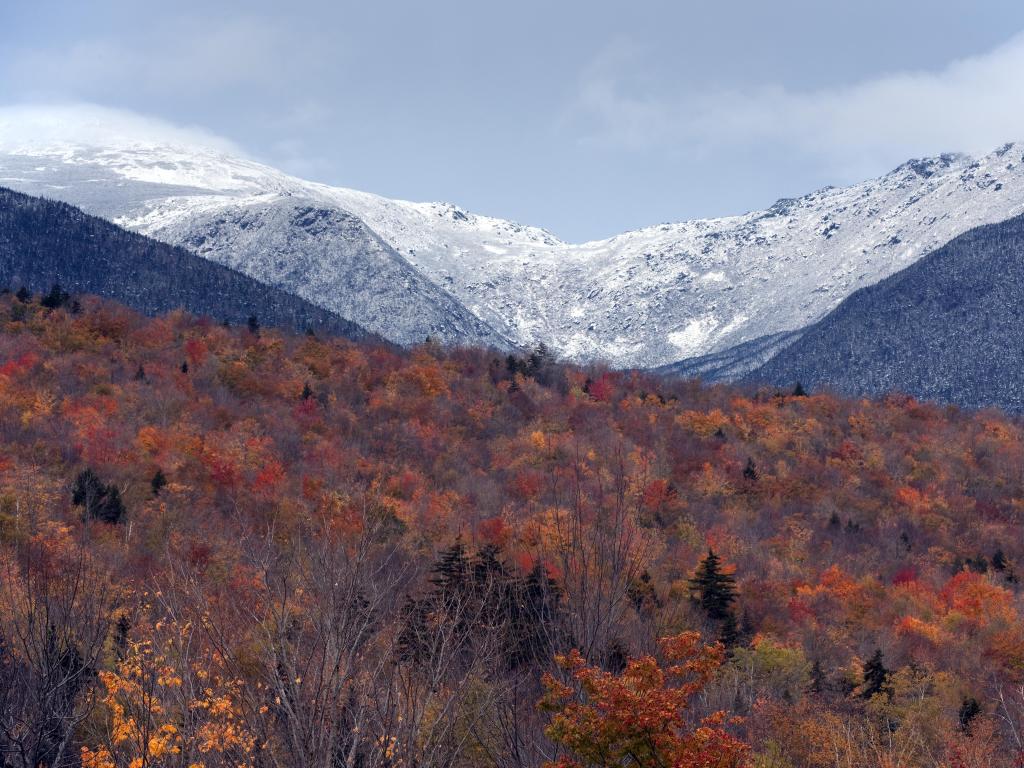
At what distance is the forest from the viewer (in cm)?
1488

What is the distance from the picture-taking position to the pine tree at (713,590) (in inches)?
2840

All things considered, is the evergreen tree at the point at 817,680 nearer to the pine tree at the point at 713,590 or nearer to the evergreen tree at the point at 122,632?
the pine tree at the point at 713,590

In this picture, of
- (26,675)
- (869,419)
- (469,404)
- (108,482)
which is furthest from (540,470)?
(26,675)

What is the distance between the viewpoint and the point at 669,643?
16250mm

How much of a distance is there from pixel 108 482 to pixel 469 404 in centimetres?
6501

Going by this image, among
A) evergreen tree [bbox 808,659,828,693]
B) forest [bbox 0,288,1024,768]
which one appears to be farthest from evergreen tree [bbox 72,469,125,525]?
evergreen tree [bbox 808,659,828,693]

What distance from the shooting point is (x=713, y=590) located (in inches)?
2859

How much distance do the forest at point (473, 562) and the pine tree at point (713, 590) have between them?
0.23 meters

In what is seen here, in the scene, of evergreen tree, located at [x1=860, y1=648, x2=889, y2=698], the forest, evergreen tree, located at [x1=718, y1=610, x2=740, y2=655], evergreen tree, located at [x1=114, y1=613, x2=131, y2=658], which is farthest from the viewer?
evergreen tree, located at [x1=718, y1=610, x2=740, y2=655]

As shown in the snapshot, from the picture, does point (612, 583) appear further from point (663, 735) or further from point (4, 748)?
point (4, 748)

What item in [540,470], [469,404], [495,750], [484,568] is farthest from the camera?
[469,404]

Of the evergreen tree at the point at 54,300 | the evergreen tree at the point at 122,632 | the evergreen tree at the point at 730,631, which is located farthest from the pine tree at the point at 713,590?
the evergreen tree at the point at 54,300

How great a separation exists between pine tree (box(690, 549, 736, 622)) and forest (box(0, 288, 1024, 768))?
0.23 m

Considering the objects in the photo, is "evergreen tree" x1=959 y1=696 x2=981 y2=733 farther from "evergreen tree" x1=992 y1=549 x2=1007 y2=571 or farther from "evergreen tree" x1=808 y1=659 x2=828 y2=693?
"evergreen tree" x1=992 y1=549 x2=1007 y2=571
